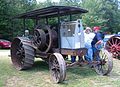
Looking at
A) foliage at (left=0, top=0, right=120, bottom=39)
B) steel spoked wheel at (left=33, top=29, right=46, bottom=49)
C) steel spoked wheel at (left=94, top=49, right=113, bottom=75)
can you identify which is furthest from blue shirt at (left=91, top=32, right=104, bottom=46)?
foliage at (left=0, top=0, right=120, bottom=39)

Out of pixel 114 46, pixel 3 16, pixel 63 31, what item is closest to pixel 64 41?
pixel 63 31

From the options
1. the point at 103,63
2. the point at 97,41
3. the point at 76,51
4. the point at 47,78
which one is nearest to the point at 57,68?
the point at 47,78

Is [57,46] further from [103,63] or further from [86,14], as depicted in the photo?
[86,14]

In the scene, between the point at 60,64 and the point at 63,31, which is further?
the point at 63,31

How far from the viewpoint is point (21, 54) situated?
11.4m

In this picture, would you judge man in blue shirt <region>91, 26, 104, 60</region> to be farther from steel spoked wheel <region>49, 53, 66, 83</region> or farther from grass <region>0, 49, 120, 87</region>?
steel spoked wheel <region>49, 53, 66, 83</region>

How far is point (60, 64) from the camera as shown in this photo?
9.02m

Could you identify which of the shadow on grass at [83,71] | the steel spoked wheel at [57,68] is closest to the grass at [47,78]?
the shadow on grass at [83,71]

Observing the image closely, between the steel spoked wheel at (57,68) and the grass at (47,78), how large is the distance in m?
0.20

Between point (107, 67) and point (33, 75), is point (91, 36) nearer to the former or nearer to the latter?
point (107, 67)

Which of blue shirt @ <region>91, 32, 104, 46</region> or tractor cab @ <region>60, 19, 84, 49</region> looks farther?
blue shirt @ <region>91, 32, 104, 46</region>

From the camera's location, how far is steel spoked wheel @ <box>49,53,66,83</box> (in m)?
8.91

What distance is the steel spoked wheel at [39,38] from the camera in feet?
35.5

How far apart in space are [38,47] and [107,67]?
2769 mm
